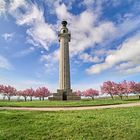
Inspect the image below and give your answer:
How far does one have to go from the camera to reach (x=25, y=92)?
334 ft

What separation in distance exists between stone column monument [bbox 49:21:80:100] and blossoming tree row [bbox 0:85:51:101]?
42557 millimetres

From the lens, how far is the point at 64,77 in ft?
176

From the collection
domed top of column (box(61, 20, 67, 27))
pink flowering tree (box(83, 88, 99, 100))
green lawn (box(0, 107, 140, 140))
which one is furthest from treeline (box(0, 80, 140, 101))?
green lawn (box(0, 107, 140, 140))

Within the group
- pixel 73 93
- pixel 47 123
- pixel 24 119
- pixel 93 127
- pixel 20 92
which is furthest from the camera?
pixel 20 92

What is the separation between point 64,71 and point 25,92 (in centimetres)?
5179

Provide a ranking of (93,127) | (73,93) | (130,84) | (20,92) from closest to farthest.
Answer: (93,127)
(73,93)
(130,84)
(20,92)

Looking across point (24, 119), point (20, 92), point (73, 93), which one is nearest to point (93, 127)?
point (24, 119)

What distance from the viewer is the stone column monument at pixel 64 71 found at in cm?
5166

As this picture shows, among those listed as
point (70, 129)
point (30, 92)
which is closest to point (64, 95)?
point (70, 129)

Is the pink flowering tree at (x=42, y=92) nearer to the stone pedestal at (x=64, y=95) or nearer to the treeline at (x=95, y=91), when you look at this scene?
the treeline at (x=95, y=91)

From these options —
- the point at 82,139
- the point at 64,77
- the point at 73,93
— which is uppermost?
the point at 64,77

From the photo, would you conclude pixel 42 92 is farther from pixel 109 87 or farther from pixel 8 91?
pixel 109 87

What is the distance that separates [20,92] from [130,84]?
171 feet

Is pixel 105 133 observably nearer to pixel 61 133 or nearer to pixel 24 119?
pixel 61 133
